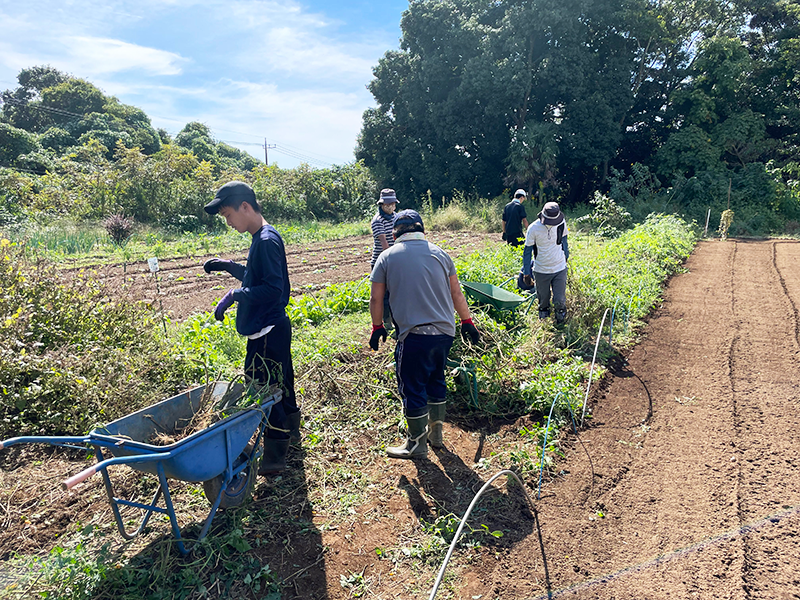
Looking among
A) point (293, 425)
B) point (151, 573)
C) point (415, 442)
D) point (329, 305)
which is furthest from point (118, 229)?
point (151, 573)

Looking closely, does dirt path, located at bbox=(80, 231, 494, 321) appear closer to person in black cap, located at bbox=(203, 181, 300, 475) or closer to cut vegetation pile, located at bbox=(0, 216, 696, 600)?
cut vegetation pile, located at bbox=(0, 216, 696, 600)

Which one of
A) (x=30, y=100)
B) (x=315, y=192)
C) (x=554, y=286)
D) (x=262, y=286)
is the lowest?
(x=554, y=286)

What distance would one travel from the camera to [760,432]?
4016 mm

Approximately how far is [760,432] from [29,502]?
5521mm

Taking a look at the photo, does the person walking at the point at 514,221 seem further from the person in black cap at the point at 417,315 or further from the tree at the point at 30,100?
the tree at the point at 30,100

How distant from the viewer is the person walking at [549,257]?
19.2 feet

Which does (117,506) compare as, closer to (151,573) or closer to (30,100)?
(151,573)

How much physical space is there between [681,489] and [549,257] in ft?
10.4

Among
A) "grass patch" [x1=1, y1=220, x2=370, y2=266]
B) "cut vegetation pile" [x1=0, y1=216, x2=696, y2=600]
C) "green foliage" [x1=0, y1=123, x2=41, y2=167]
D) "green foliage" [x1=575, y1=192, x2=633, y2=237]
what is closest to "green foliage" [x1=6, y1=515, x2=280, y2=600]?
"cut vegetation pile" [x1=0, y1=216, x2=696, y2=600]

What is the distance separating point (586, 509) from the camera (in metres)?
3.28

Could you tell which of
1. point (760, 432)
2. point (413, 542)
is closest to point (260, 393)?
point (413, 542)

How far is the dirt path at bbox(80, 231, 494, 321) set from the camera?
8.77 meters

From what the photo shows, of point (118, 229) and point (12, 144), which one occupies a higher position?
point (12, 144)

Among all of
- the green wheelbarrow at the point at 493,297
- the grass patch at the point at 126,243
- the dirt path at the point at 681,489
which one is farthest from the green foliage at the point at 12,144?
the dirt path at the point at 681,489
